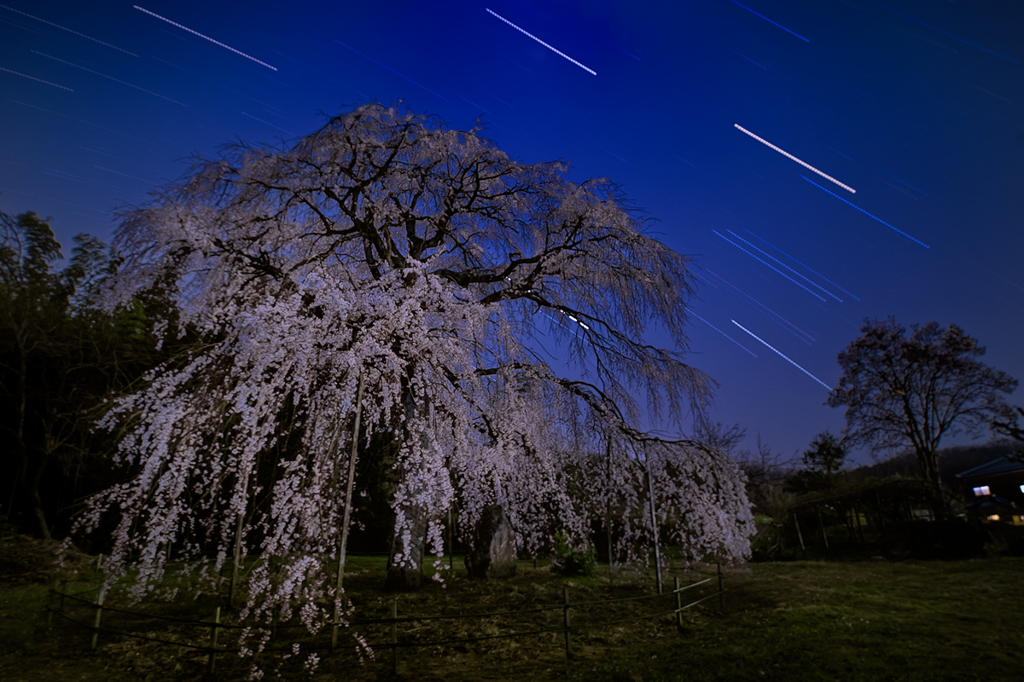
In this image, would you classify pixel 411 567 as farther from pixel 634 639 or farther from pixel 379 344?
pixel 379 344

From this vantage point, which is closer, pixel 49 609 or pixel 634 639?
pixel 634 639

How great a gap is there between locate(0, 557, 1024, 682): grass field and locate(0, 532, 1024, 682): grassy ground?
27mm

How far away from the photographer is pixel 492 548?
445 inches

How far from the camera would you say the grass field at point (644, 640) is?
5.81m

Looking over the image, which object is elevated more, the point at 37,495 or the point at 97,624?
→ the point at 37,495

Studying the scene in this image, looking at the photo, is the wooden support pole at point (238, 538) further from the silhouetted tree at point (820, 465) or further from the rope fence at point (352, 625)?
the silhouetted tree at point (820, 465)

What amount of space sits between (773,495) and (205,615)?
Answer: 24.7m

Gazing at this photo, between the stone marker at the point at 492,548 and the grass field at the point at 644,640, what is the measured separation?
2.17 ft

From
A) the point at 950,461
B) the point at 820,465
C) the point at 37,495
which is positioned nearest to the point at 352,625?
the point at 37,495

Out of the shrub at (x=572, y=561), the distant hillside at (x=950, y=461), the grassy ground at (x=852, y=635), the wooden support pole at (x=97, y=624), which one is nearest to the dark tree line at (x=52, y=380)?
the wooden support pole at (x=97, y=624)

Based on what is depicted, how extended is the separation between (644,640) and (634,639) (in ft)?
0.50

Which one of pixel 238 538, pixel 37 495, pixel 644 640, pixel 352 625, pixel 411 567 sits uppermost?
pixel 37 495

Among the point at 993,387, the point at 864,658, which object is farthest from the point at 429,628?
the point at 993,387

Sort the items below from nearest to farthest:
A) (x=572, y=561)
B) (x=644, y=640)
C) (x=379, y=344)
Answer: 1. (x=379, y=344)
2. (x=644, y=640)
3. (x=572, y=561)
